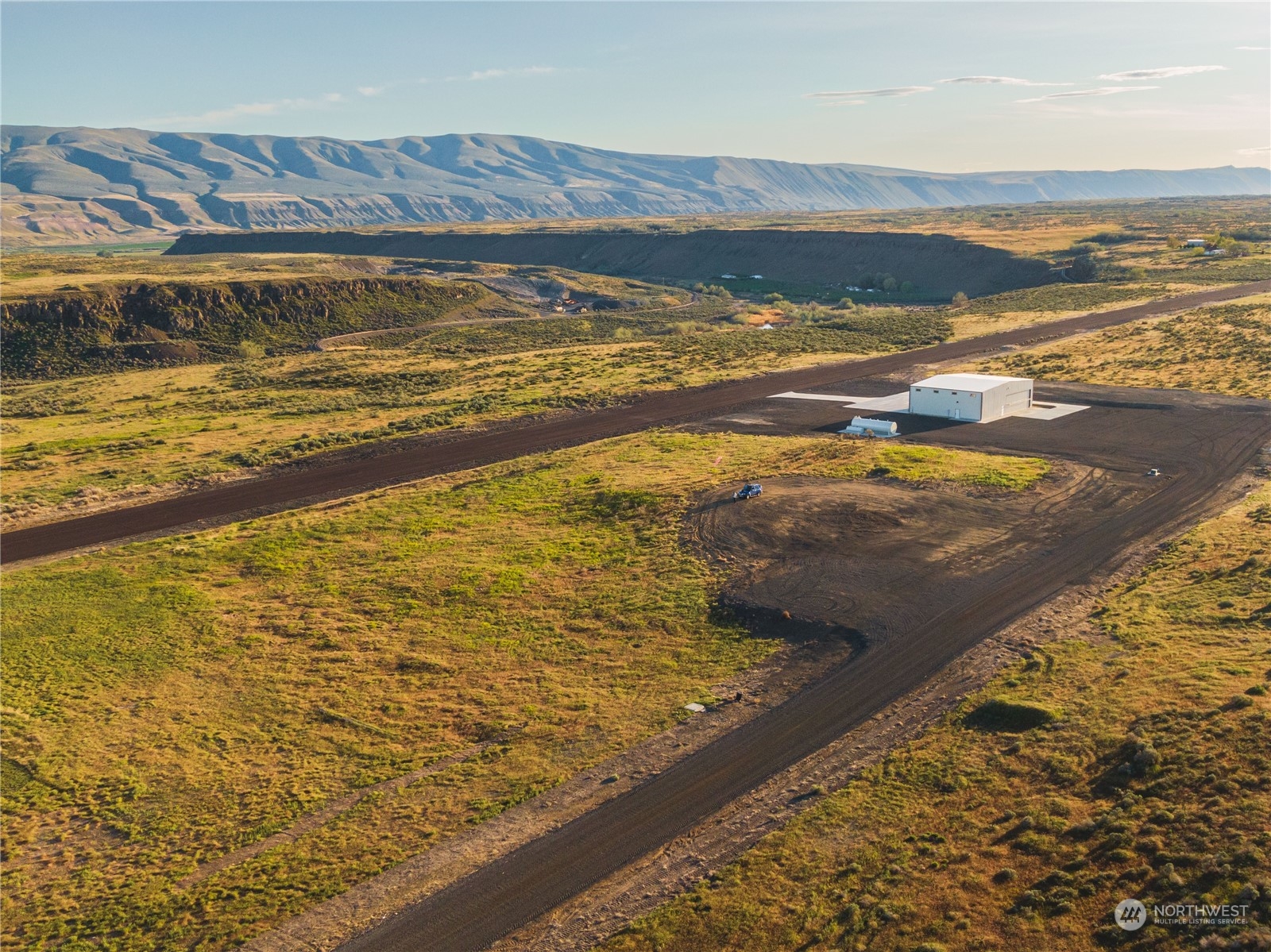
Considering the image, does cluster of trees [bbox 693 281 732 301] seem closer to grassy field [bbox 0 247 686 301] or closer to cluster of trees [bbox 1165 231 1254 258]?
grassy field [bbox 0 247 686 301]

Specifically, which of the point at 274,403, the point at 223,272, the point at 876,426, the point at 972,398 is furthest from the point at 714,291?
the point at 876,426

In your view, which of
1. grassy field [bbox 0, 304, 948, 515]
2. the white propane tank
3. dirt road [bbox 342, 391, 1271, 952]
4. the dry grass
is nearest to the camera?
dirt road [bbox 342, 391, 1271, 952]

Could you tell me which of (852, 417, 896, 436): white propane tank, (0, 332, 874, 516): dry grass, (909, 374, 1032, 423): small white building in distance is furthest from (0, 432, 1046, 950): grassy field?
(0, 332, 874, 516): dry grass

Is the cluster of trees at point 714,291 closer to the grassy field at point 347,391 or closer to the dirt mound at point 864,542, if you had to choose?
the grassy field at point 347,391

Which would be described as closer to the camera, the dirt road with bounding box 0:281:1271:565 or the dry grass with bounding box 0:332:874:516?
the dirt road with bounding box 0:281:1271:565

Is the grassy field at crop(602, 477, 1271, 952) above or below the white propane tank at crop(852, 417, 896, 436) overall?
below

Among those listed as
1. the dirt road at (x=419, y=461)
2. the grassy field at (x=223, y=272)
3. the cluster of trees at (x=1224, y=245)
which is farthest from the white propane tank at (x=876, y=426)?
the cluster of trees at (x=1224, y=245)

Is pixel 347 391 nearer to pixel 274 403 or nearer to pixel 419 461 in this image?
pixel 274 403
